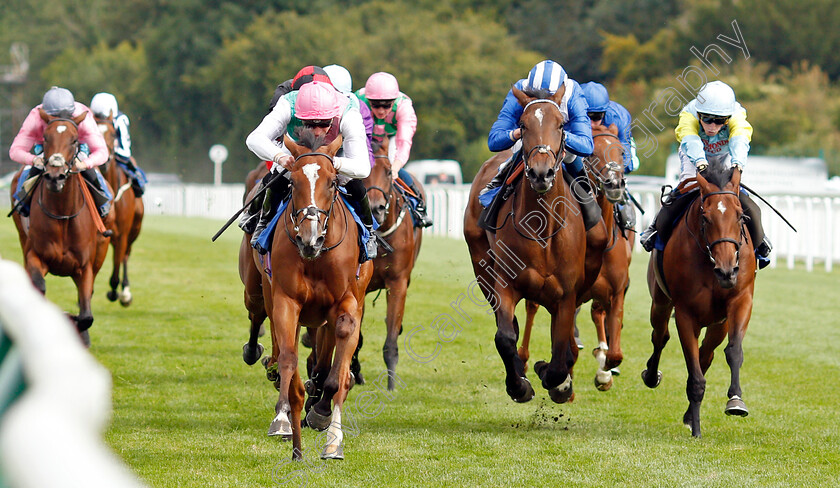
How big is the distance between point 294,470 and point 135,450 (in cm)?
105

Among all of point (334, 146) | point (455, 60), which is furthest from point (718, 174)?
point (455, 60)

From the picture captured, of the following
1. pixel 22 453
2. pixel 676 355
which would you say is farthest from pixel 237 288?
pixel 22 453

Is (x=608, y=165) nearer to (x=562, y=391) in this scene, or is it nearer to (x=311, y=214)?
(x=562, y=391)

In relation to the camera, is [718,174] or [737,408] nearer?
[737,408]

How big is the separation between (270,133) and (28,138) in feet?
13.1

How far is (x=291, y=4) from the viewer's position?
57312 millimetres

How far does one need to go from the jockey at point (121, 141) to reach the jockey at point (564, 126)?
6.23m

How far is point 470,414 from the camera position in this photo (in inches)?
305

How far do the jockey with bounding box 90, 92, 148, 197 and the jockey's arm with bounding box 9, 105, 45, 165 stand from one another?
8.81 feet

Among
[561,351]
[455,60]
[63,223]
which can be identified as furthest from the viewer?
[455,60]

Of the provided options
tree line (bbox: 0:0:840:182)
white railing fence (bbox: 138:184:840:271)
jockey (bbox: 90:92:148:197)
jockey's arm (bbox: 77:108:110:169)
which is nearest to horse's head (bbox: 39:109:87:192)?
jockey's arm (bbox: 77:108:110:169)

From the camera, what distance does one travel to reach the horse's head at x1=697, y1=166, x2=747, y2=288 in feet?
22.3

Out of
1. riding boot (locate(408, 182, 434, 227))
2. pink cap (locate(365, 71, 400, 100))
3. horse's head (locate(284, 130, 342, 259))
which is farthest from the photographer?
riding boot (locate(408, 182, 434, 227))

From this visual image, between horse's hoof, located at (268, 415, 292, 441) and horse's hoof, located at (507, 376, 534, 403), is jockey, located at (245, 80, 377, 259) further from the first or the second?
horse's hoof, located at (507, 376, 534, 403)
